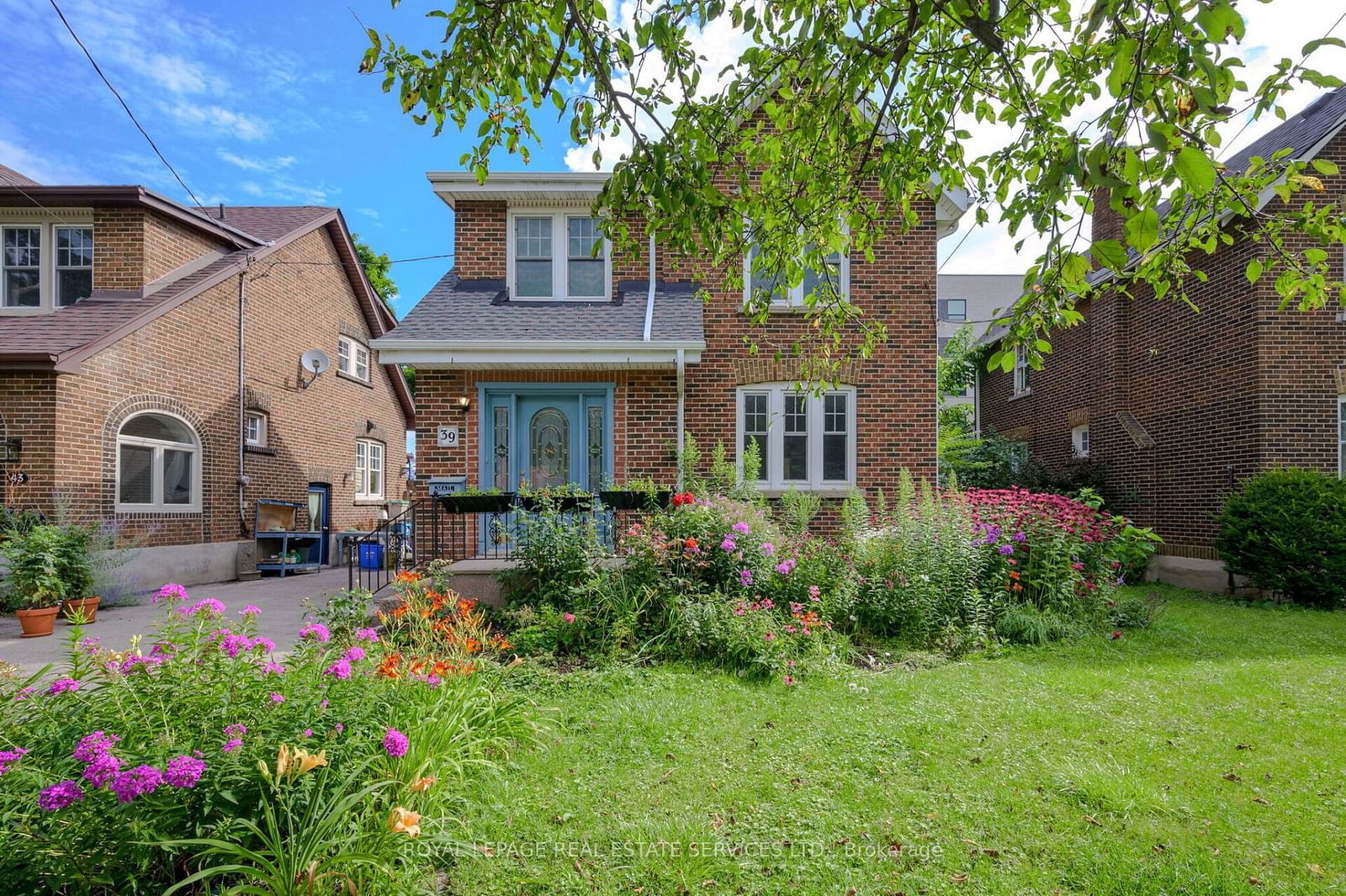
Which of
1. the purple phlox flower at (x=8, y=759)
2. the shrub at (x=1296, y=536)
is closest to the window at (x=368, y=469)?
the purple phlox flower at (x=8, y=759)

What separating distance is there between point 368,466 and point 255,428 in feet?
14.9

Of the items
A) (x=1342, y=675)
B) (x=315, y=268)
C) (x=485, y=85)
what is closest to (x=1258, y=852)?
(x=1342, y=675)

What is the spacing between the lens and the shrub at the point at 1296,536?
340 inches

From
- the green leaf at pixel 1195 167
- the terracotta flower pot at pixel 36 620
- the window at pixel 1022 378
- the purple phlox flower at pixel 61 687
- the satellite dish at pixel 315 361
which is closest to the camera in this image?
the green leaf at pixel 1195 167

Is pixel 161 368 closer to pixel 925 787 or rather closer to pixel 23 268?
pixel 23 268

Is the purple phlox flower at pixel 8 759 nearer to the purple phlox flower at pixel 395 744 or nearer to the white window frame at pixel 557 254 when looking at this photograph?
the purple phlox flower at pixel 395 744

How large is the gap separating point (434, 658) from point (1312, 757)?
5199 mm

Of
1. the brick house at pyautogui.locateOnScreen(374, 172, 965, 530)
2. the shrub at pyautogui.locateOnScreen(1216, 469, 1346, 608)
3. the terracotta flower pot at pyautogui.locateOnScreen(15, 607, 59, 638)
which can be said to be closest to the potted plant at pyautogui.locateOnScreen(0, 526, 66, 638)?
the terracotta flower pot at pyautogui.locateOnScreen(15, 607, 59, 638)

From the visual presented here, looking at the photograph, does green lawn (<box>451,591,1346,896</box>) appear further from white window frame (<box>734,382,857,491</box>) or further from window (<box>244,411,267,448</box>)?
window (<box>244,411,267,448</box>)

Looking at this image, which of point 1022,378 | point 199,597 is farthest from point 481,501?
point 1022,378

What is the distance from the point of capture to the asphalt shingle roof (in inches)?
347

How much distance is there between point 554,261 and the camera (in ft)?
33.1

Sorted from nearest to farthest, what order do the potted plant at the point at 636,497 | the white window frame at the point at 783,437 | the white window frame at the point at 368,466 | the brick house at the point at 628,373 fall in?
the potted plant at the point at 636,497
the brick house at the point at 628,373
the white window frame at the point at 783,437
the white window frame at the point at 368,466

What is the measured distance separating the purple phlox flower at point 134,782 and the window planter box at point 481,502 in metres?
4.59
